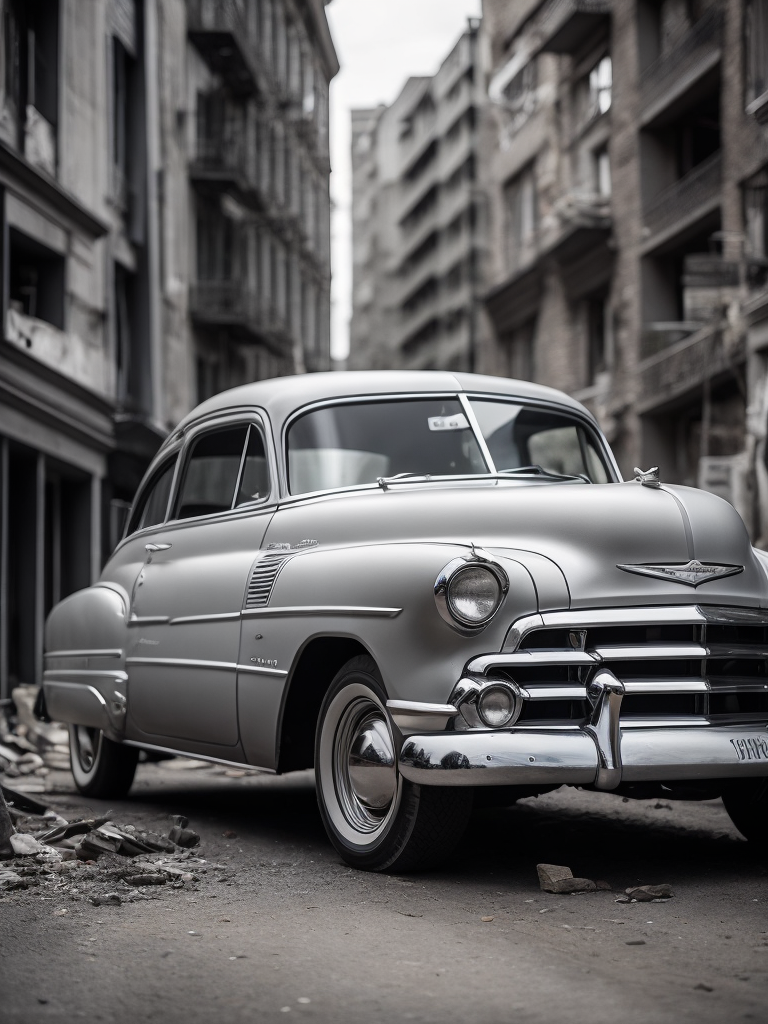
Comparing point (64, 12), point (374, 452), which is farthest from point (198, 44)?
point (374, 452)

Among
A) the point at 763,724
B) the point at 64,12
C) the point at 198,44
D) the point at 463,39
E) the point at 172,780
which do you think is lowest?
the point at 172,780

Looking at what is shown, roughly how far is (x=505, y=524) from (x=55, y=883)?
2131mm

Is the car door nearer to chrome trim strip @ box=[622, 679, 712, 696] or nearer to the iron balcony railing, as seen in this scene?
chrome trim strip @ box=[622, 679, 712, 696]

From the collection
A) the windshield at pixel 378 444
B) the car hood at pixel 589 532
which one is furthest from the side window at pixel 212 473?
the car hood at pixel 589 532

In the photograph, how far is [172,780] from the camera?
32.7ft

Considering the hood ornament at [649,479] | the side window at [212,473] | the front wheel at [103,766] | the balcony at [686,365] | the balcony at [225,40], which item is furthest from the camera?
the balcony at [225,40]

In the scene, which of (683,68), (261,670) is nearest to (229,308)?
(683,68)

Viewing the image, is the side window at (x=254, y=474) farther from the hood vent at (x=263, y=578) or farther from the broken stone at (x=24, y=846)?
the broken stone at (x=24, y=846)

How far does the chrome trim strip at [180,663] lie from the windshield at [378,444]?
82cm

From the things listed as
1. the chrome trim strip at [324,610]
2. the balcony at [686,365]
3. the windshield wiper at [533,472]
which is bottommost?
the chrome trim strip at [324,610]

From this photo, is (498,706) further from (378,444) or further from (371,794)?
(378,444)

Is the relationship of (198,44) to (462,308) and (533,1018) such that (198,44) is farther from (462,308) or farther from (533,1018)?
(462,308)

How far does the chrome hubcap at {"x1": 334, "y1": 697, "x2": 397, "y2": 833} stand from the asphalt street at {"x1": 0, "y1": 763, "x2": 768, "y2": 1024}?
0.23 meters

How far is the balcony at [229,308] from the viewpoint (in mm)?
29328
